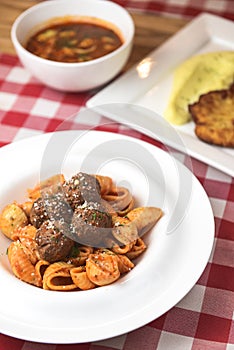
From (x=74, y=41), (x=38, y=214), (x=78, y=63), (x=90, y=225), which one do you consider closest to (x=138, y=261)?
(x=90, y=225)

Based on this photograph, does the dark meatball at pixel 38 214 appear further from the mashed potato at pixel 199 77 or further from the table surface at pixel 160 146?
the mashed potato at pixel 199 77

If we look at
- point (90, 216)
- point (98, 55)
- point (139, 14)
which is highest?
point (90, 216)

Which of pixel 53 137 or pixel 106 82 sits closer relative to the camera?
pixel 53 137

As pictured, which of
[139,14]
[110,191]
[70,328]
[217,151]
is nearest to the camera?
[70,328]

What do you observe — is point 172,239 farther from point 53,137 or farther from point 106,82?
point 106,82

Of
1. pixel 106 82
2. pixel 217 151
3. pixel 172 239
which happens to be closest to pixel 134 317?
pixel 172 239

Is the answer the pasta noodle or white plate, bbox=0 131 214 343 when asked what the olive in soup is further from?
the pasta noodle
